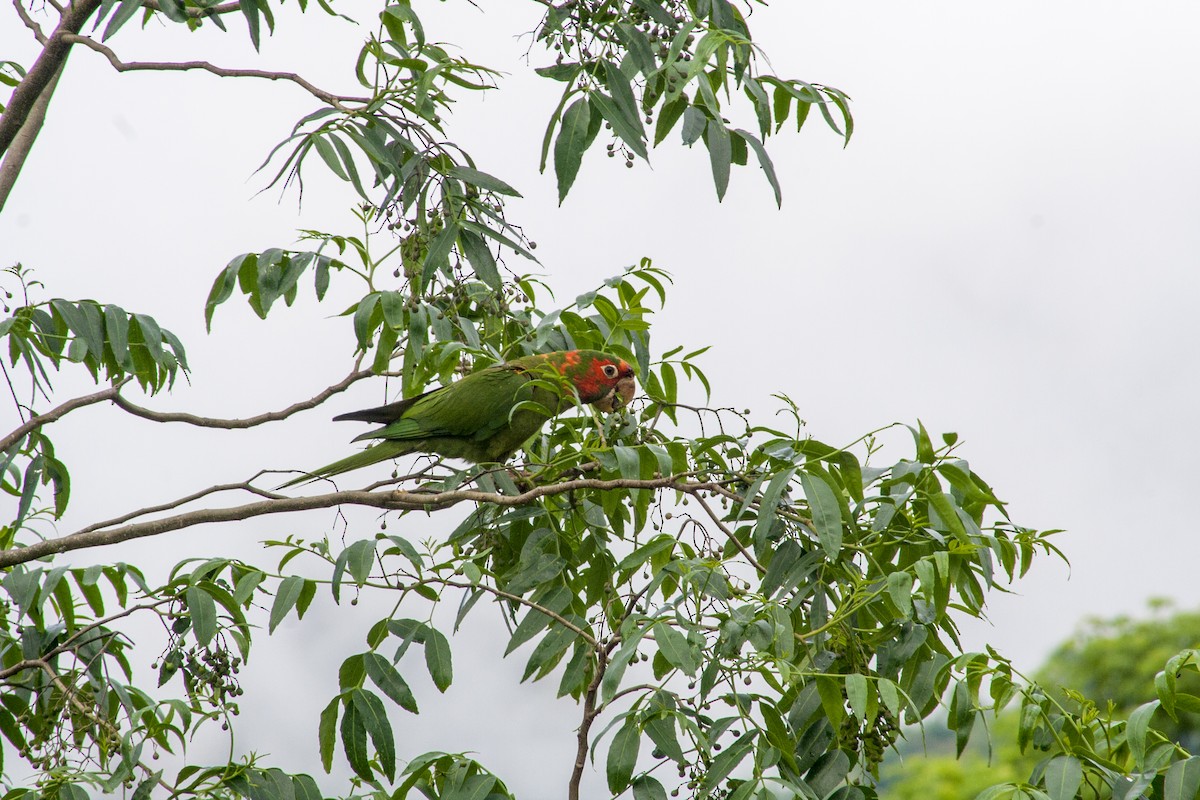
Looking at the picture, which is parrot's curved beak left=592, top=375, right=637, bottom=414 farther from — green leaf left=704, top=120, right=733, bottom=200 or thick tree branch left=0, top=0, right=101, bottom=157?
thick tree branch left=0, top=0, right=101, bottom=157

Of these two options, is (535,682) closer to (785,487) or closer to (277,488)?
(785,487)

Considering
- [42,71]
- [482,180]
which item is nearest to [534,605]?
[482,180]

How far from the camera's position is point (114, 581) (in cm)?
262

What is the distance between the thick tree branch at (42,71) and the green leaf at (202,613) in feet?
4.39

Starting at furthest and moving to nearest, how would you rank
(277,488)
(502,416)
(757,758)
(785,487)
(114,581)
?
(502,416) < (277,488) < (114,581) < (785,487) < (757,758)

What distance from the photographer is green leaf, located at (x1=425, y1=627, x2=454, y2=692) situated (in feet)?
7.13

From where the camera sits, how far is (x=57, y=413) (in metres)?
2.92

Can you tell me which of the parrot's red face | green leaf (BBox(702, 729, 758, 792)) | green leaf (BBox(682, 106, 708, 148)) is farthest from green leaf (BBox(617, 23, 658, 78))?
green leaf (BBox(702, 729, 758, 792))

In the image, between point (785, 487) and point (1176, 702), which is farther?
point (785, 487)

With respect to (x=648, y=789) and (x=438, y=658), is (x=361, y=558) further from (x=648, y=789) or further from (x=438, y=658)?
(x=648, y=789)

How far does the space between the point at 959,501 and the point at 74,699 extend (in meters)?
1.99

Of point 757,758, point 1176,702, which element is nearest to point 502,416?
point 757,758

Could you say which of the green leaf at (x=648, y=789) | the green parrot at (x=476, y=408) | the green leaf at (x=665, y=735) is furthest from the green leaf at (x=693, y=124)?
the green leaf at (x=648, y=789)

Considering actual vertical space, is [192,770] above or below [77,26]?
below
